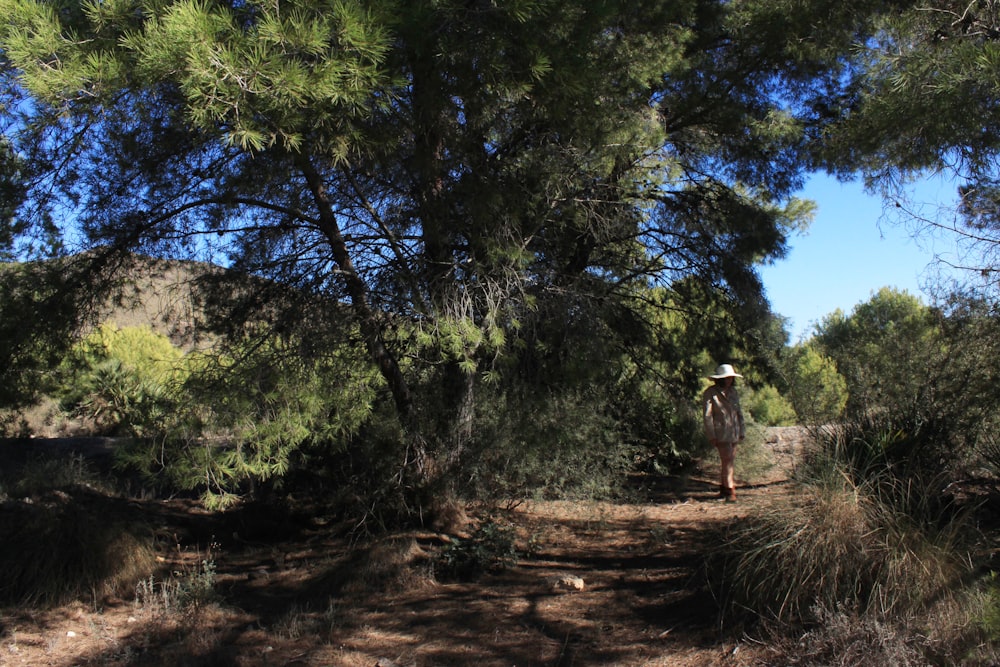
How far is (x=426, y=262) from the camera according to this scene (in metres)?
5.93

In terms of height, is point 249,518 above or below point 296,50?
below

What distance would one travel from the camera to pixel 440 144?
236 inches

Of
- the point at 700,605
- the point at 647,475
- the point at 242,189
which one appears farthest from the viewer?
the point at 647,475

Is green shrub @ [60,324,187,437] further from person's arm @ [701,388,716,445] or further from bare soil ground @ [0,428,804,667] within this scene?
person's arm @ [701,388,716,445]

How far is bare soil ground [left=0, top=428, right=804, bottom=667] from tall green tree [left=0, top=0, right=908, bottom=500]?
46.0 inches

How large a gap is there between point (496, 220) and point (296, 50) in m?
1.97

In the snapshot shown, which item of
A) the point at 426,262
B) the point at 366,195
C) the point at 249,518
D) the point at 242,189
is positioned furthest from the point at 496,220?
Answer: the point at 249,518

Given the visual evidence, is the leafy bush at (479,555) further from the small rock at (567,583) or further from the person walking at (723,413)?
the person walking at (723,413)

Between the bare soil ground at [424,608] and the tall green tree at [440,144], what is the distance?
117cm

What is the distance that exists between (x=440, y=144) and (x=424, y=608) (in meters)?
3.57

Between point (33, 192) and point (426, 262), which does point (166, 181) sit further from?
point (426, 262)

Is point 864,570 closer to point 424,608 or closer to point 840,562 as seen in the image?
point 840,562

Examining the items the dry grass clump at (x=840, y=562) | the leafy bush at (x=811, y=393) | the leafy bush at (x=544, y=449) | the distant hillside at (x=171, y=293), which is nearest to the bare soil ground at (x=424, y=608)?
the dry grass clump at (x=840, y=562)

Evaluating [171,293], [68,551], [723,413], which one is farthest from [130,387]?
[723,413]
